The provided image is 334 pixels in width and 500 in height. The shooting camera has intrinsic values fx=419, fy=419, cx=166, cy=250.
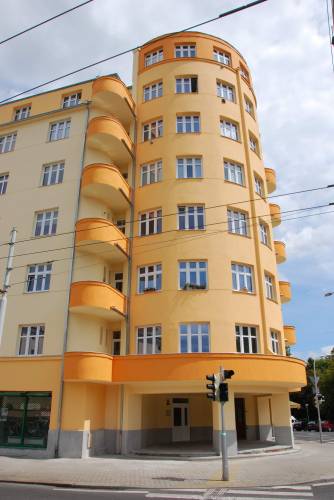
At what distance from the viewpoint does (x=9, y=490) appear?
11.1 meters

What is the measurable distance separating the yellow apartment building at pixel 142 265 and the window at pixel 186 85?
0.31 ft

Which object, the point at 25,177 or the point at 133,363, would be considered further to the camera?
the point at 25,177

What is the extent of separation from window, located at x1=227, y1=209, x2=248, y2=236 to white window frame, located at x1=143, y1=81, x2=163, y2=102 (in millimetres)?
9561

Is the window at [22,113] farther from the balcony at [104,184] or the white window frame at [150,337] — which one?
the white window frame at [150,337]

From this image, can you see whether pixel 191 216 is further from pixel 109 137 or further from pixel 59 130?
pixel 59 130

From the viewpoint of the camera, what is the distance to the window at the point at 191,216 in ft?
75.1

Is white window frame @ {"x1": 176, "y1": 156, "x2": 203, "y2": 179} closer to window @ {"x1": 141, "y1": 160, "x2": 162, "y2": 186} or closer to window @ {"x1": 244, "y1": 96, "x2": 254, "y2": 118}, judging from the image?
window @ {"x1": 141, "y1": 160, "x2": 162, "y2": 186}

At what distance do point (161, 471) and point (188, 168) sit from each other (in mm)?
15881

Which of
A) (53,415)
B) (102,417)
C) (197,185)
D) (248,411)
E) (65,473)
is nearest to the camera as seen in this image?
(65,473)

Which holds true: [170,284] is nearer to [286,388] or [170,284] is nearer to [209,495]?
[286,388]

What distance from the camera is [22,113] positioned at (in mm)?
29266

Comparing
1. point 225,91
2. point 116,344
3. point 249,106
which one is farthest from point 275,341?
point 225,91

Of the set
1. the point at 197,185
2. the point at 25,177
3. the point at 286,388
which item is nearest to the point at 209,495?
the point at 286,388

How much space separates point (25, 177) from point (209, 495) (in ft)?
67.3
